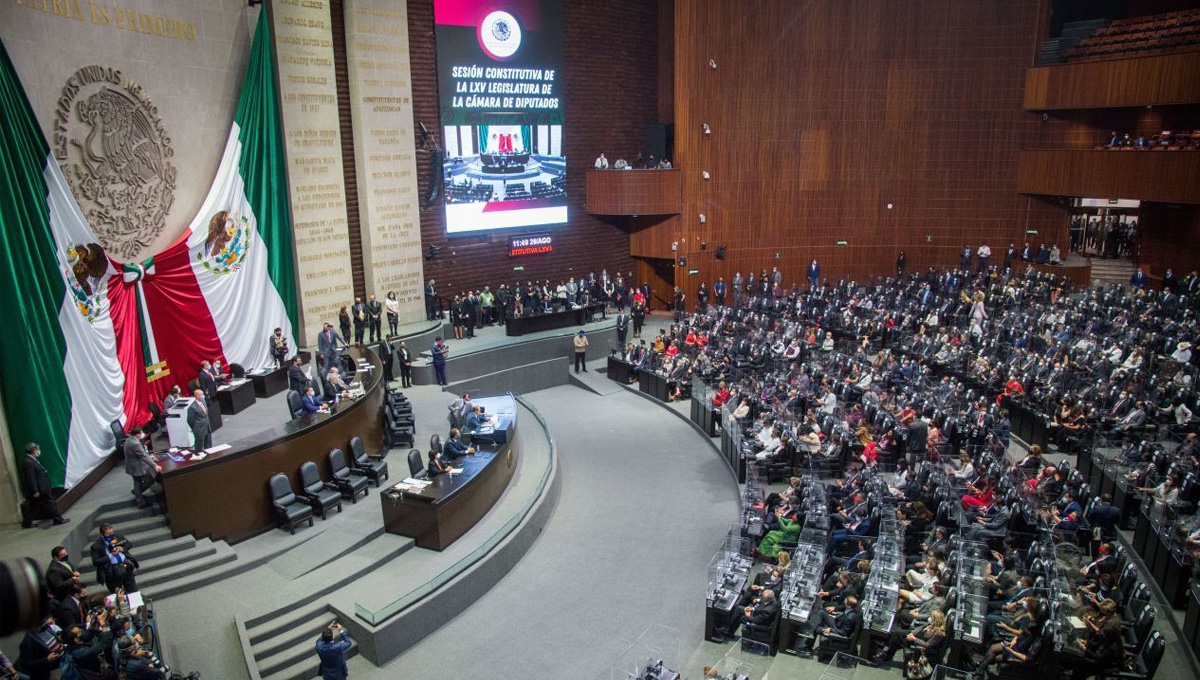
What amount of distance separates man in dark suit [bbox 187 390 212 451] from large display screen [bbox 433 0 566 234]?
11593mm

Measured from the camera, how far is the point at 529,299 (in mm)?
21844

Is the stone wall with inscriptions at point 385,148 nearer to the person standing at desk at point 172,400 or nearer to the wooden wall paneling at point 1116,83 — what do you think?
the person standing at desk at point 172,400

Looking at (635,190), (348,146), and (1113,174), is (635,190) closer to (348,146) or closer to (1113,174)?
(348,146)

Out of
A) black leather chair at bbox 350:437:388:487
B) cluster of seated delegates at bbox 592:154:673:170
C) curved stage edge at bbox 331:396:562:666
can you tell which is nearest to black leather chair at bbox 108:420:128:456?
black leather chair at bbox 350:437:388:487

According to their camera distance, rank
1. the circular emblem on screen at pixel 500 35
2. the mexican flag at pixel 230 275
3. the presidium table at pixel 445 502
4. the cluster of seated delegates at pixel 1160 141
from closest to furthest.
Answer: the presidium table at pixel 445 502
the mexican flag at pixel 230 275
the cluster of seated delegates at pixel 1160 141
the circular emblem on screen at pixel 500 35

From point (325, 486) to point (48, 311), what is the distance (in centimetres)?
430

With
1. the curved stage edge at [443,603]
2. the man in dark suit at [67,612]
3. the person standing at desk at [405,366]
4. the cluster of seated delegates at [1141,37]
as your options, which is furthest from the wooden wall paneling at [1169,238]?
the man in dark suit at [67,612]

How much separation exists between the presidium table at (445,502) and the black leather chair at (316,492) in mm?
688

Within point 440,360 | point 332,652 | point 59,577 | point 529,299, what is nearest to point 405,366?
point 440,360

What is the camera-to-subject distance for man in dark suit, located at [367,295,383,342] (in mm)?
18391

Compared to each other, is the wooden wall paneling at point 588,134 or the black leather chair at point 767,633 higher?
the wooden wall paneling at point 588,134

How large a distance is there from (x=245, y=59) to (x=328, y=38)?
2.45 meters

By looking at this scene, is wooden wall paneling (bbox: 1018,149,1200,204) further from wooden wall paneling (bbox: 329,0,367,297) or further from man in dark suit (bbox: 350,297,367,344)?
man in dark suit (bbox: 350,297,367,344)

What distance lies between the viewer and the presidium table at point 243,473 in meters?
10.2
